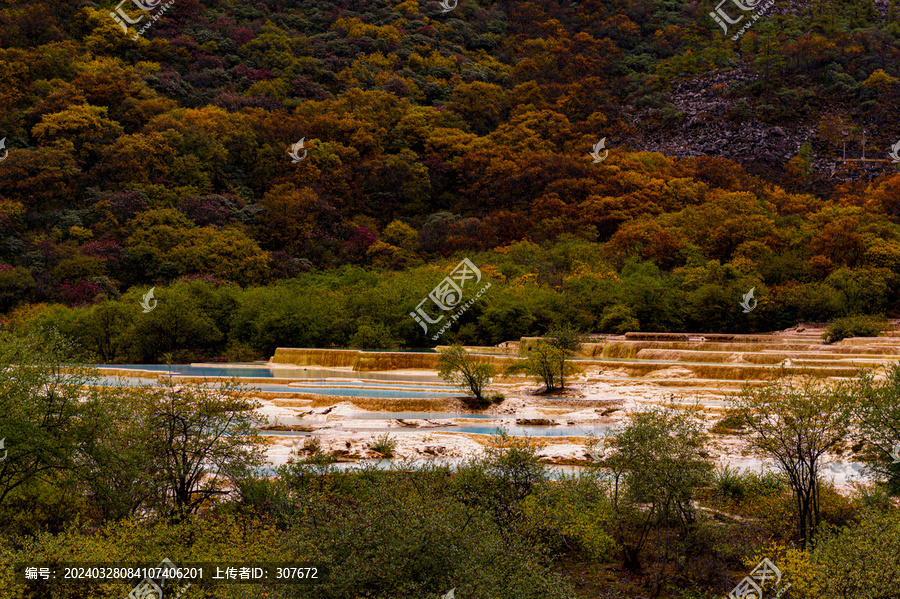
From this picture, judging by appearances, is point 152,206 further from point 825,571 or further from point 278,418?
point 825,571

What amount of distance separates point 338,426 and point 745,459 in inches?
405

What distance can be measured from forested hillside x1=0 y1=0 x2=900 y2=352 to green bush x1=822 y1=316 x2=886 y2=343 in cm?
330

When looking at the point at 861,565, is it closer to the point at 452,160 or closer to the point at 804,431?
the point at 804,431

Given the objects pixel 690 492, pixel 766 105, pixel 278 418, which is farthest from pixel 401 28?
pixel 690 492

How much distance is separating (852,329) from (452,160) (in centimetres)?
3628

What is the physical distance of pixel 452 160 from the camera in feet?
186

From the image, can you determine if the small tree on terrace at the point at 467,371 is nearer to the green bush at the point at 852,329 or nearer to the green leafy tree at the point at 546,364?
the green leafy tree at the point at 546,364

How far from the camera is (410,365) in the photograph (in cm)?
2820

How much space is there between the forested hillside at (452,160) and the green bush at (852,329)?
3.30 meters

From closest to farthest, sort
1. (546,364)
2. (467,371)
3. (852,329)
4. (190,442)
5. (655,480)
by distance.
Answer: (655,480) → (190,442) → (467,371) → (546,364) → (852,329)

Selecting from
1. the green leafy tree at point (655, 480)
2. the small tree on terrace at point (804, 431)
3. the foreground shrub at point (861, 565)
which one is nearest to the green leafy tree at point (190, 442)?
the green leafy tree at point (655, 480)

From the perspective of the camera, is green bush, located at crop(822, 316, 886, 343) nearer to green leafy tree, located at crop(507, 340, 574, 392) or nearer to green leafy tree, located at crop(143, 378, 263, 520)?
green leafy tree, located at crop(507, 340, 574, 392)

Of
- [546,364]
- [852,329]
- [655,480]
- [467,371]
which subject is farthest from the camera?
[852,329]

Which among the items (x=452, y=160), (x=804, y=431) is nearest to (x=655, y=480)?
(x=804, y=431)
